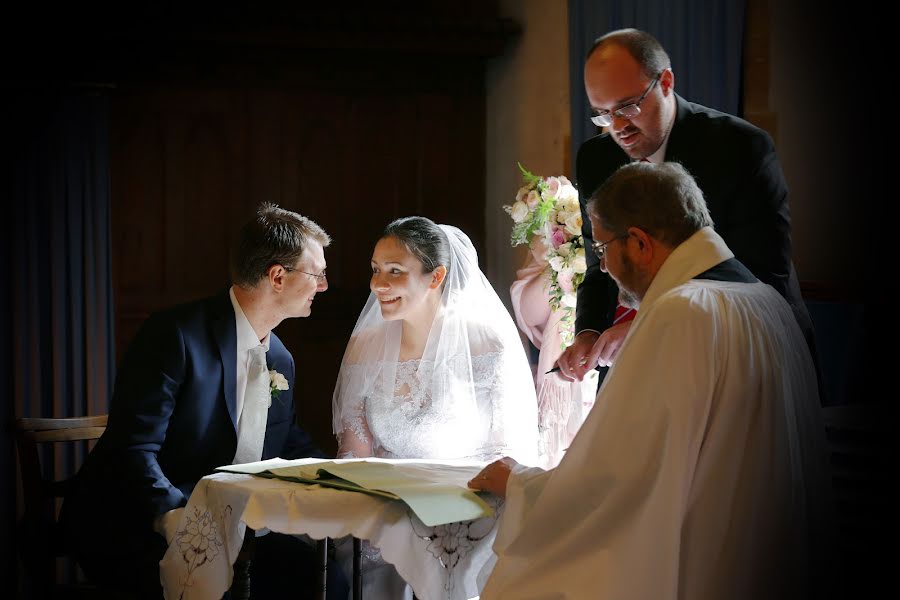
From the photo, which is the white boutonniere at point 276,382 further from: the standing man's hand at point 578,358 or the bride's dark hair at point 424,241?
the standing man's hand at point 578,358

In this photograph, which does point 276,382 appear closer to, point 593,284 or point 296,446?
point 296,446

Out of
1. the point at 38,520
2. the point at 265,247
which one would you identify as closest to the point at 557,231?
the point at 265,247

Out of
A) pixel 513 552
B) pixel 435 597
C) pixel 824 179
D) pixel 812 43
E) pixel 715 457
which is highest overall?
pixel 812 43

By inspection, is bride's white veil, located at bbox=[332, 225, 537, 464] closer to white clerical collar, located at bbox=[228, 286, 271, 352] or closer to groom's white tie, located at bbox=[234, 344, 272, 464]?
groom's white tie, located at bbox=[234, 344, 272, 464]

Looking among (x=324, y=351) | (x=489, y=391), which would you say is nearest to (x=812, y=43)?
(x=489, y=391)

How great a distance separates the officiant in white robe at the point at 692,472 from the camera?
7.37ft

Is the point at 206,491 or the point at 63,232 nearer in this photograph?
the point at 206,491

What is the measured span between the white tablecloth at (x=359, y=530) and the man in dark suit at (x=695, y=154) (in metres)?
0.73

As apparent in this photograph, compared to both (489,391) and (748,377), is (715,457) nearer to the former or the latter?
(748,377)

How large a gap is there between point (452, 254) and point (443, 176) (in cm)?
257

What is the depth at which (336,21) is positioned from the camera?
6082 millimetres

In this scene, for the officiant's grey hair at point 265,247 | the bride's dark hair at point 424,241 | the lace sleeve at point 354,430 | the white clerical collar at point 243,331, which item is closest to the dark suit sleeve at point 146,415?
the white clerical collar at point 243,331

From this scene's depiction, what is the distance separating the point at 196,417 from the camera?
3.44 m

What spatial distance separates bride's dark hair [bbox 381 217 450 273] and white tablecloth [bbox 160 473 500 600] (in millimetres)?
1393
